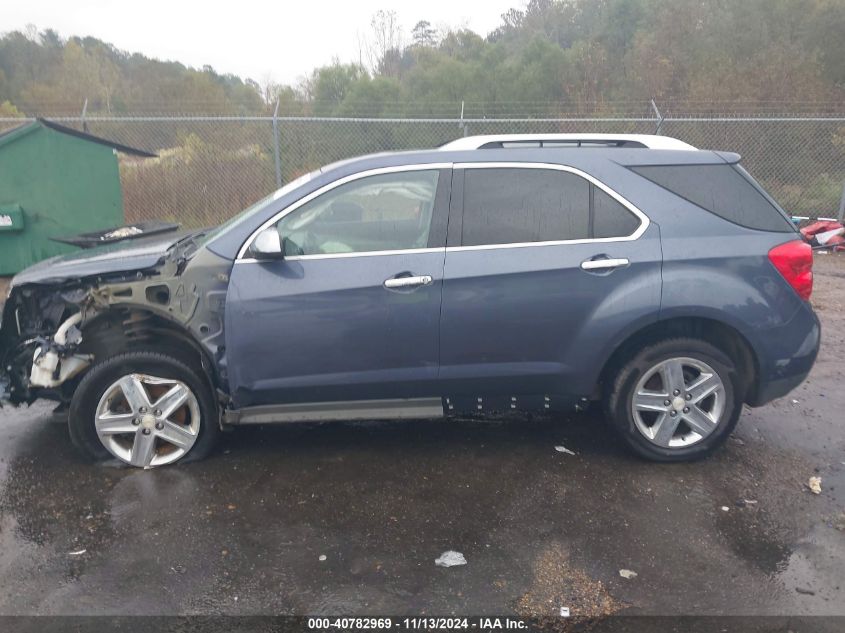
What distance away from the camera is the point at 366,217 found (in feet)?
13.0

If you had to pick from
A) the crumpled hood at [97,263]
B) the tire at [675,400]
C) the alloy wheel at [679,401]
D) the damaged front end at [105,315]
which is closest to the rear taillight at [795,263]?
the tire at [675,400]

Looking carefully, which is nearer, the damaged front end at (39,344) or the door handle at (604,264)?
the door handle at (604,264)

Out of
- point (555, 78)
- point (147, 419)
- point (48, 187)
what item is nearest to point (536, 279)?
point (147, 419)

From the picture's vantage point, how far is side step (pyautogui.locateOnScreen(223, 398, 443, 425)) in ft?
13.0

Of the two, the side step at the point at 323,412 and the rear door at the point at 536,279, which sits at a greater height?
the rear door at the point at 536,279

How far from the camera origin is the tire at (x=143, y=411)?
3.94 m

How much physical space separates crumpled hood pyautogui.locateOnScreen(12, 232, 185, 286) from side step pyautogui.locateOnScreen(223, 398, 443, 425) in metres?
1.02

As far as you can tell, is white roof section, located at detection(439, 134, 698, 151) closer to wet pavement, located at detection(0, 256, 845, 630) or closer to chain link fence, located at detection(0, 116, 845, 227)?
wet pavement, located at detection(0, 256, 845, 630)

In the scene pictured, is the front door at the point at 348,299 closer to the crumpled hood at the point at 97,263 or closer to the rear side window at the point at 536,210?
the rear side window at the point at 536,210

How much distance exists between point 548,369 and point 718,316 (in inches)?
39.0

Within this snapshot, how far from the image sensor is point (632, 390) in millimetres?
3984

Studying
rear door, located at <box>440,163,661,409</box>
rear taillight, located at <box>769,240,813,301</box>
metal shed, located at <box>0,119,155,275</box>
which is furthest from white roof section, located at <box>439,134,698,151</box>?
metal shed, located at <box>0,119,155,275</box>

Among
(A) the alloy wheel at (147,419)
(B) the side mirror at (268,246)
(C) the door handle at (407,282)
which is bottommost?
(A) the alloy wheel at (147,419)

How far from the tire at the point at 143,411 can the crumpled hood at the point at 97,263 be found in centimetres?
51
